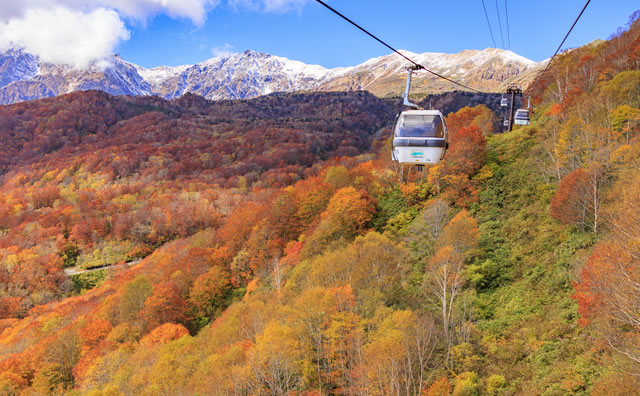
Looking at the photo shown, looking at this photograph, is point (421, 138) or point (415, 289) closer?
point (421, 138)

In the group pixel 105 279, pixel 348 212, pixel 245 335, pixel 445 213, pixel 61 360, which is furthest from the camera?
pixel 105 279

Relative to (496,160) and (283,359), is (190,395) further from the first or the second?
(496,160)

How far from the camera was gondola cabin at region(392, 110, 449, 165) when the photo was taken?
45.4 feet

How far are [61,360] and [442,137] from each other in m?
56.3

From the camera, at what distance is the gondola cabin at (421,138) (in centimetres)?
1385

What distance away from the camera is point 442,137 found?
1394 centimetres

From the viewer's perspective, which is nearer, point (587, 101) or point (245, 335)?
point (245, 335)

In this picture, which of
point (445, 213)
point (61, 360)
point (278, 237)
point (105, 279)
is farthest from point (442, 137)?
point (105, 279)

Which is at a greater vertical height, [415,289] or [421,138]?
[421,138]

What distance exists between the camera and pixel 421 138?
1391cm

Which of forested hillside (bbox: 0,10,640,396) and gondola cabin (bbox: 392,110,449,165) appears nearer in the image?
gondola cabin (bbox: 392,110,449,165)

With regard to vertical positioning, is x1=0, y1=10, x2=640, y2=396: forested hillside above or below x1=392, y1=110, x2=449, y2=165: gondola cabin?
below

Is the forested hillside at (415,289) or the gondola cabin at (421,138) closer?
the gondola cabin at (421,138)

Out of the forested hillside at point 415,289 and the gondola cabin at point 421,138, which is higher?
the gondola cabin at point 421,138
